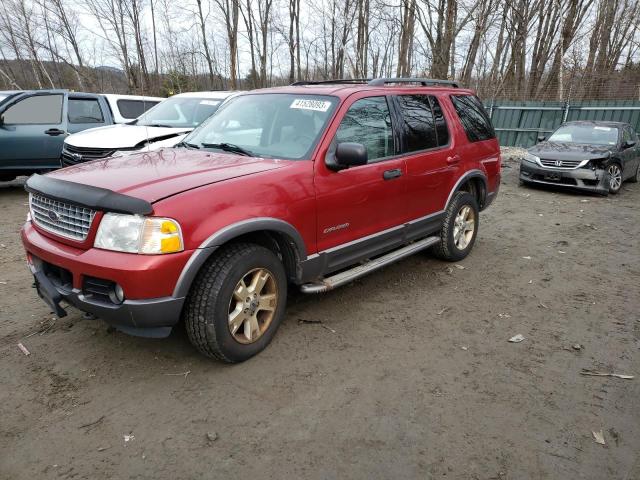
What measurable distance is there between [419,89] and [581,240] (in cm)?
353

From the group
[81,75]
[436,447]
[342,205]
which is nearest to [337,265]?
[342,205]

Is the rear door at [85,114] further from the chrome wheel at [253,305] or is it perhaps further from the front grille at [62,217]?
the chrome wheel at [253,305]

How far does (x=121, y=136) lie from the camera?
7219 mm

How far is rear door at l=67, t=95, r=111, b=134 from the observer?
8.57 meters

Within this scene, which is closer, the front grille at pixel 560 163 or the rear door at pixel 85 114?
the rear door at pixel 85 114

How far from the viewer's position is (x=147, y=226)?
2.50 meters

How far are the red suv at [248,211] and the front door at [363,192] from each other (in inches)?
0.5

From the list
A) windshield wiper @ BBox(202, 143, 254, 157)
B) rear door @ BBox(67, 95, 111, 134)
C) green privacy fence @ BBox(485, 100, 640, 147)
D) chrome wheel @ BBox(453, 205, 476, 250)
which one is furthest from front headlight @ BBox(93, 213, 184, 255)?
green privacy fence @ BBox(485, 100, 640, 147)

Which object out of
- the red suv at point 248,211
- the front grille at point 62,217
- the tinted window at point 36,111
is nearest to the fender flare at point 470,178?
the red suv at point 248,211

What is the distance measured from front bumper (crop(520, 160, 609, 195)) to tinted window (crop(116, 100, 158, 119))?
336 inches

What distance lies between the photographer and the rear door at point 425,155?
417 cm

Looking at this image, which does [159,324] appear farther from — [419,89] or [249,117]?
[419,89]

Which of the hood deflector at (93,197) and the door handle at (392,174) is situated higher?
the hood deflector at (93,197)

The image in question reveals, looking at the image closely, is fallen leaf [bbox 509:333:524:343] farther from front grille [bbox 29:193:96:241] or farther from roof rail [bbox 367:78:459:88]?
front grille [bbox 29:193:96:241]
